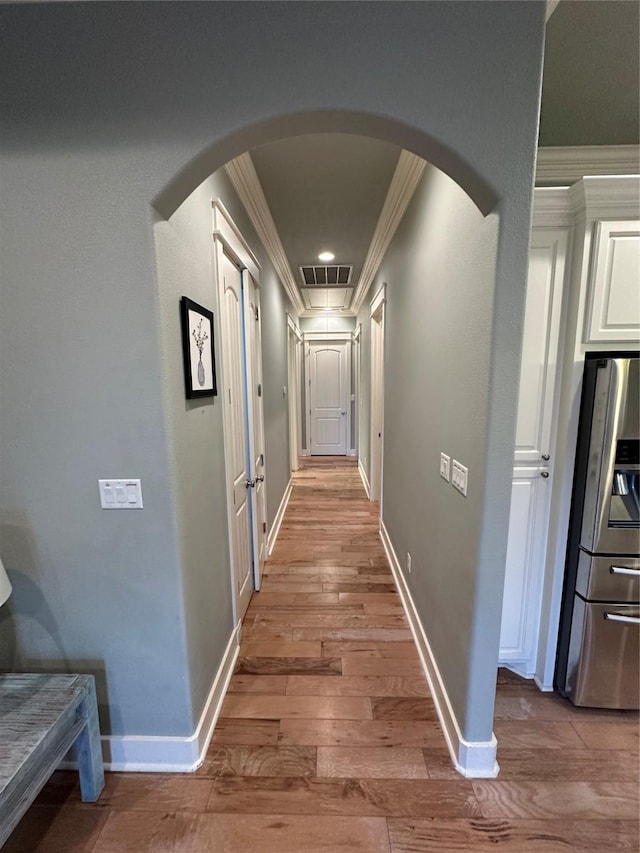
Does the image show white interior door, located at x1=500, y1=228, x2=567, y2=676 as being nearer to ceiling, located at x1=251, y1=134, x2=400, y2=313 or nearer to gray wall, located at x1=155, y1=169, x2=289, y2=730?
ceiling, located at x1=251, y1=134, x2=400, y2=313

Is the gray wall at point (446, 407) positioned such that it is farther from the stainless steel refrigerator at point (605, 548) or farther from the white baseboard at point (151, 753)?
the white baseboard at point (151, 753)

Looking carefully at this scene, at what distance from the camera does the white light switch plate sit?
1225mm

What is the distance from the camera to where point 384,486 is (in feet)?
10.4

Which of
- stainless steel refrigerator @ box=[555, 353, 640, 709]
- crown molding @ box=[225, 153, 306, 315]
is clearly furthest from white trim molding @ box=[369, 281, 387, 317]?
stainless steel refrigerator @ box=[555, 353, 640, 709]

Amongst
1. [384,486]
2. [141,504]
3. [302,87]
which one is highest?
[302,87]

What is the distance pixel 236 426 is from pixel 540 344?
1625 mm

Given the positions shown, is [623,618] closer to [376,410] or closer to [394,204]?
[394,204]

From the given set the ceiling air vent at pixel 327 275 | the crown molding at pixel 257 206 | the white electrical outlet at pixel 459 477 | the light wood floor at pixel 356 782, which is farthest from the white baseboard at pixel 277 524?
the ceiling air vent at pixel 327 275

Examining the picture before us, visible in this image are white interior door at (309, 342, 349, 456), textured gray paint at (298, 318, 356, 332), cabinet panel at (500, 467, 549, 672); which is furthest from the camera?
white interior door at (309, 342, 349, 456)

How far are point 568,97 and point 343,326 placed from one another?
15.6 feet

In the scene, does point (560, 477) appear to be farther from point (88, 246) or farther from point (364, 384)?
point (364, 384)

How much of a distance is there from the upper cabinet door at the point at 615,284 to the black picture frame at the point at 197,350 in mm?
1606

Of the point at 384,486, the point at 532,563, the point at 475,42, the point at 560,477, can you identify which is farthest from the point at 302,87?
the point at 384,486

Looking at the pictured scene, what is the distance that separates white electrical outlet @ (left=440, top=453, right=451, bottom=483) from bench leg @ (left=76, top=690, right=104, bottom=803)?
1.59 metres
